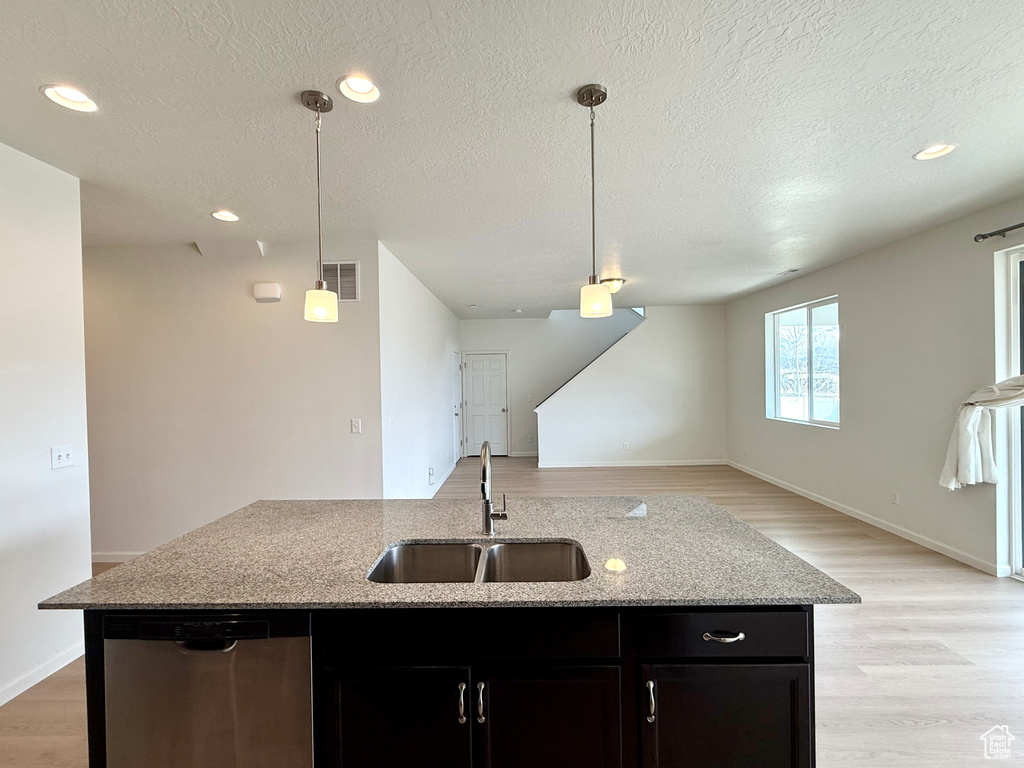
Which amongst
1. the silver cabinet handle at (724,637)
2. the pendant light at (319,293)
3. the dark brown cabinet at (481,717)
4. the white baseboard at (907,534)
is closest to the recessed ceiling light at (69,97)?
the pendant light at (319,293)

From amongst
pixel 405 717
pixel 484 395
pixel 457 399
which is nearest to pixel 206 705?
pixel 405 717

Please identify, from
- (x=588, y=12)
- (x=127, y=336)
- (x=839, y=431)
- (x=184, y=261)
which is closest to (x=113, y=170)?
(x=184, y=261)

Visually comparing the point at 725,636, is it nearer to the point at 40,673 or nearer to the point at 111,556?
the point at 40,673

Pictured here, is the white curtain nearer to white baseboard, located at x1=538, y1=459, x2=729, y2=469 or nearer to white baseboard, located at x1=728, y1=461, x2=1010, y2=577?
white baseboard, located at x1=728, y1=461, x2=1010, y2=577

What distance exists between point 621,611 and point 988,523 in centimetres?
366

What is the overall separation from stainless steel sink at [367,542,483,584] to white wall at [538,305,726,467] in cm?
605

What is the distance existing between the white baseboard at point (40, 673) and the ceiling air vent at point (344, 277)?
2553 millimetres

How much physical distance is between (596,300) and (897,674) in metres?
2.30

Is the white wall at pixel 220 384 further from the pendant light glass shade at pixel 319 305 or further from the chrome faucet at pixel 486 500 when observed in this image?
the chrome faucet at pixel 486 500

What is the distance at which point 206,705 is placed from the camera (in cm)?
127

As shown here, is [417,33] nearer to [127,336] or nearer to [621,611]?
[621,611]

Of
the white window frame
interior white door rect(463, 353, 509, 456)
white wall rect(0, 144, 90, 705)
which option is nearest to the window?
the white window frame

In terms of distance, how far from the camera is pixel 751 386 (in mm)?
6836

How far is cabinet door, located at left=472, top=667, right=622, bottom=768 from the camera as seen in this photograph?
1.27m
